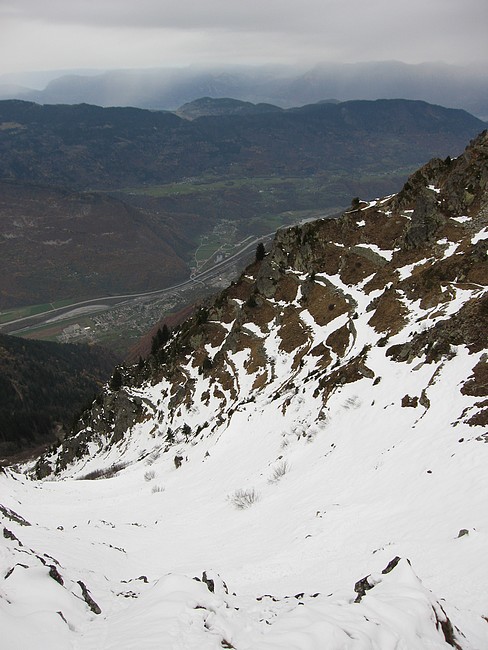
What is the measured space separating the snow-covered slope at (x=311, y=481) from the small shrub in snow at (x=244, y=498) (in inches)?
4.6

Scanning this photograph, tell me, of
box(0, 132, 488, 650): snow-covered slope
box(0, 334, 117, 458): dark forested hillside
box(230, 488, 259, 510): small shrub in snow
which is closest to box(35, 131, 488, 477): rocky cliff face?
box(0, 132, 488, 650): snow-covered slope

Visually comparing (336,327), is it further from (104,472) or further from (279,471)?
(104,472)

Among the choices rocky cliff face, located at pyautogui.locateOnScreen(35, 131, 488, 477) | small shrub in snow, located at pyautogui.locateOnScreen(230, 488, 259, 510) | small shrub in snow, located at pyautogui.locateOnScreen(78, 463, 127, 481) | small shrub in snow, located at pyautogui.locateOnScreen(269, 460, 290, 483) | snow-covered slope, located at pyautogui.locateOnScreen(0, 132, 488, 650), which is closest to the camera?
snow-covered slope, located at pyautogui.locateOnScreen(0, 132, 488, 650)

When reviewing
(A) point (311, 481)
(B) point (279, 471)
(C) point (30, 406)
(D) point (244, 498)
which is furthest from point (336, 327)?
(C) point (30, 406)

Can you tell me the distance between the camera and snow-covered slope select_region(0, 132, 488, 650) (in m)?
11.0

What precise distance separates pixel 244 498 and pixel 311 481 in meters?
4.57

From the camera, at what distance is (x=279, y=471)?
29.6 m

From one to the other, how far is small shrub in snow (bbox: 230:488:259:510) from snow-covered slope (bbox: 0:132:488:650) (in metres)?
0.12

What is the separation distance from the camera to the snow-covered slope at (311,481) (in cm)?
1103

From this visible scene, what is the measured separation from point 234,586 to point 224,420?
3451cm

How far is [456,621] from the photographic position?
11320mm

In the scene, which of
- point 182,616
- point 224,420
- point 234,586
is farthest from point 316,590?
point 224,420

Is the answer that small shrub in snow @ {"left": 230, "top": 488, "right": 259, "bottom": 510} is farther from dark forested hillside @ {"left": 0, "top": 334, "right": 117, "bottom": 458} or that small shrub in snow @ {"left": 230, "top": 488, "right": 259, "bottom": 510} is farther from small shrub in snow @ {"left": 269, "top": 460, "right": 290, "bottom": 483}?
dark forested hillside @ {"left": 0, "top": 334, "right": 117, "bottom": 458}

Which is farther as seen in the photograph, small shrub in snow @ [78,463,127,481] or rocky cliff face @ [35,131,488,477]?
small shrub in snow @ [78,463,127,481]
